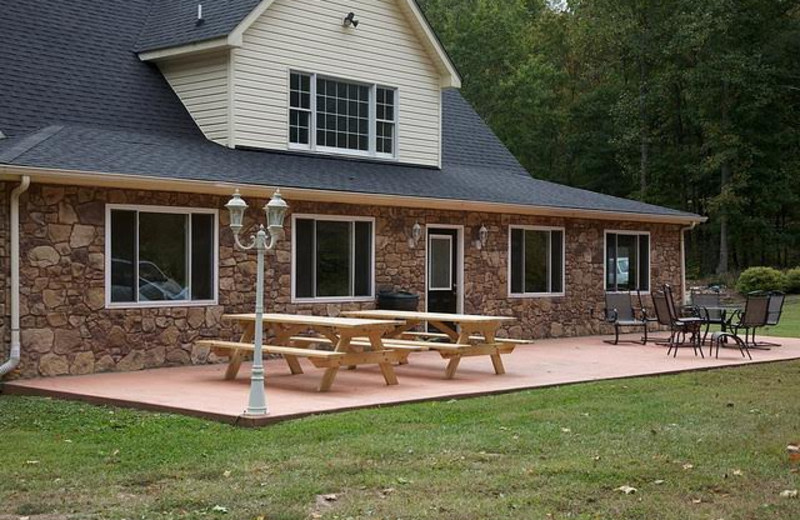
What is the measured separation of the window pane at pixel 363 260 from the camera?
17.0m

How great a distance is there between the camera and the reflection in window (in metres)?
14.0

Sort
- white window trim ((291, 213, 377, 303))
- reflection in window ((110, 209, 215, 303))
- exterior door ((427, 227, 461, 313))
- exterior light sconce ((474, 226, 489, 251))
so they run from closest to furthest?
1. reflection in window ((110, 209, 215, 303))
2. white window trim ((291, 213, 377, 303))
3. exterior door ((427, 227, 461, 313))
4. exterior light sconce ((474, 226, 489, 251))

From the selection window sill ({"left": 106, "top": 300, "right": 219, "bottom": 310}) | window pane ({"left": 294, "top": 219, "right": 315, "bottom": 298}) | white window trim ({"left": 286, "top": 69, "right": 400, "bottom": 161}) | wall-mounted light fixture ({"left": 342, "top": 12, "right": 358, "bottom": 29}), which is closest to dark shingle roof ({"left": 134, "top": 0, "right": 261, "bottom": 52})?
white window trim ({"left": 286, "top": 69, "right": 400, "bottom": 161})


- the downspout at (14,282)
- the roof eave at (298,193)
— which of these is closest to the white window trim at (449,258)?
the roof eave at (298,193)

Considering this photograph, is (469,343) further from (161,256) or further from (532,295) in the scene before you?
(532,295)

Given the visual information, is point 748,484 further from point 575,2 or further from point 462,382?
point 575,2

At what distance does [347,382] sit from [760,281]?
77.0 ft

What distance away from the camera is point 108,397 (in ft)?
36.9

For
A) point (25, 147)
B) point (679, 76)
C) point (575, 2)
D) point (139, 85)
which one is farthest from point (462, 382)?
point (575, 2)

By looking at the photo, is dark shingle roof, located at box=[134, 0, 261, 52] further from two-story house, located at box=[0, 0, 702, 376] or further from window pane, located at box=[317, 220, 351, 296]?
window pane, located at box=[317, 220, 351, 296]

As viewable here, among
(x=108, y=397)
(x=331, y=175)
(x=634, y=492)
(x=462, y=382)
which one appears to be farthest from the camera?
(x=331, y=175)

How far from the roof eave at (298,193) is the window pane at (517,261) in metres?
0.51

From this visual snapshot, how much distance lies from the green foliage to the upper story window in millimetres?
20871

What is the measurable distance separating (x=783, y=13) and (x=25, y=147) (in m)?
33.2
